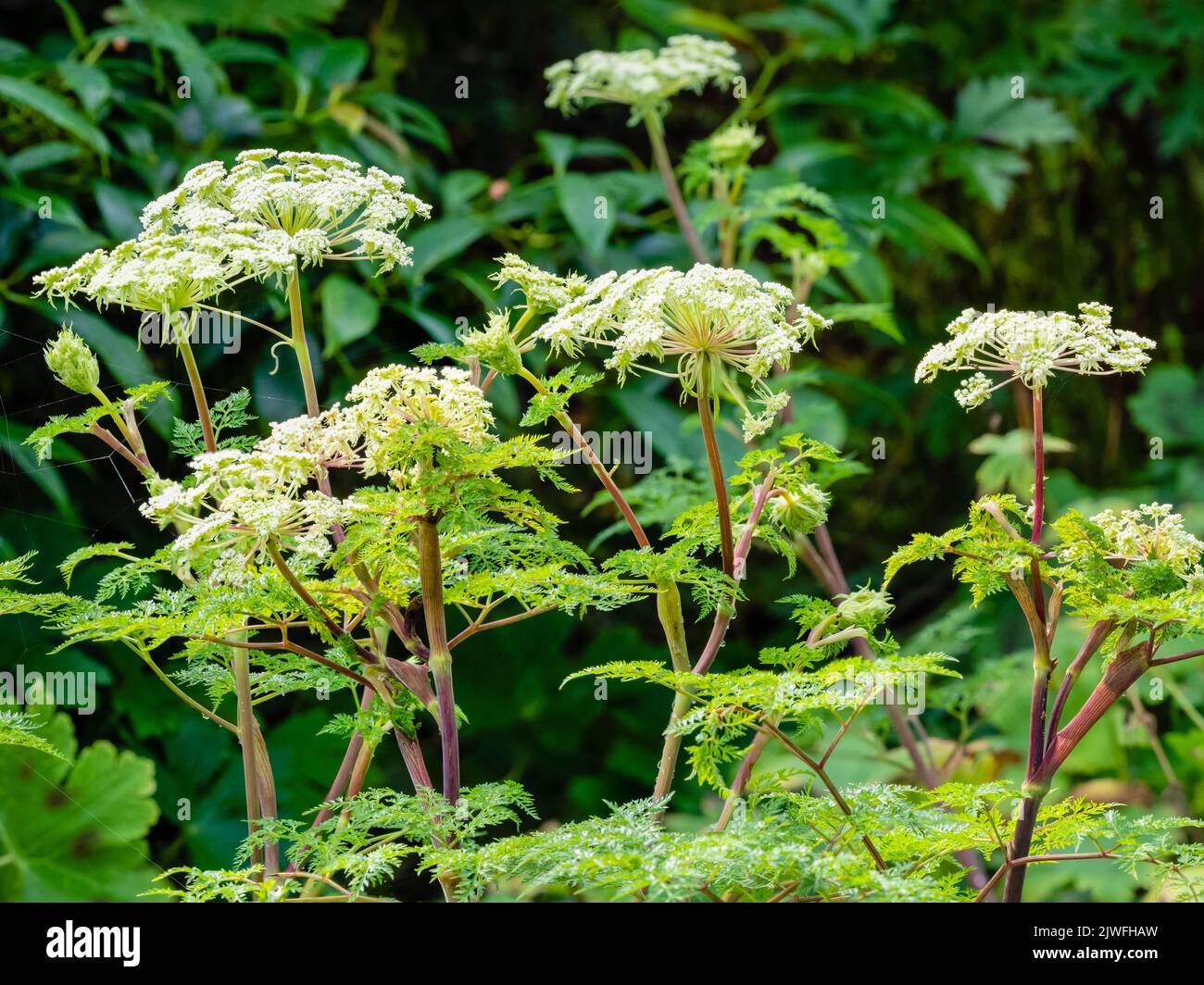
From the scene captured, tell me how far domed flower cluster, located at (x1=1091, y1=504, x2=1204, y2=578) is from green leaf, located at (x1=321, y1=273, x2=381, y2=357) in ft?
2.86

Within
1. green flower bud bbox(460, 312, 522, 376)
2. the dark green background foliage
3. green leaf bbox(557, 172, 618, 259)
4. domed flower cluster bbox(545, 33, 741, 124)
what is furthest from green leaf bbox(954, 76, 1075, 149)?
green flower bud bbox(460, 312, 522, 376)

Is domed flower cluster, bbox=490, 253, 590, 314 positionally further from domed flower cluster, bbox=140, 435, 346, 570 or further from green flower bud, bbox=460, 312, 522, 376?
domed flower cluster, bbox=140, 435, 346, 570

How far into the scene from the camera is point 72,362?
642 mm

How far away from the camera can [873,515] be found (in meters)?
2.24

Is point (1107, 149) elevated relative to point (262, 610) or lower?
elevated

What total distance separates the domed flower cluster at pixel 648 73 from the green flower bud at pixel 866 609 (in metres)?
0.67

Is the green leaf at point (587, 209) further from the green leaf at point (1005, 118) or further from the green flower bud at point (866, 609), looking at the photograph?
the green flower bud at point (866, 609)

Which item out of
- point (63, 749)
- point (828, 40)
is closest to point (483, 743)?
point (63, 749)

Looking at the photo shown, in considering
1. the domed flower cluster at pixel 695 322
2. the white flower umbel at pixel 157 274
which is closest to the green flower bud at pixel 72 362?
the white flower umbel at pixel 157 274

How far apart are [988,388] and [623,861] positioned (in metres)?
0.31

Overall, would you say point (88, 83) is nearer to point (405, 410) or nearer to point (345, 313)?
point (345, 313)

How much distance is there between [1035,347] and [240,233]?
414 millimetres

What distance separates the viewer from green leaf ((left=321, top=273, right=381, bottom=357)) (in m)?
1.32

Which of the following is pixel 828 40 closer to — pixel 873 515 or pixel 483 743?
pixel 873 515
